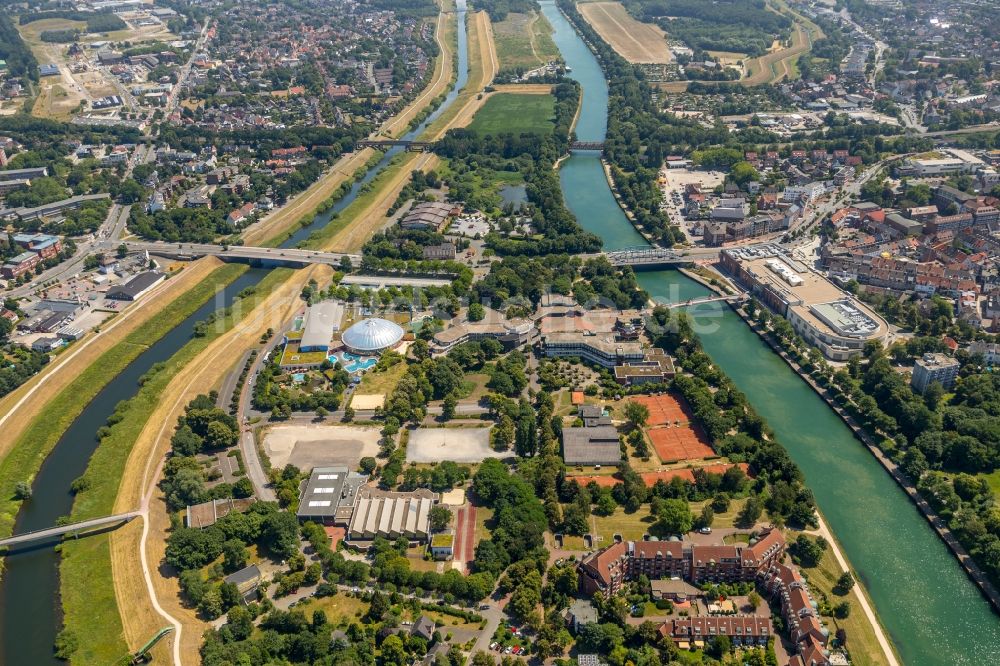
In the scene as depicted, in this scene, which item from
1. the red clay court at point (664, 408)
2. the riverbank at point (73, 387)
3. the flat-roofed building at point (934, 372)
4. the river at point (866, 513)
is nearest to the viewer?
the river at point (866, 513)

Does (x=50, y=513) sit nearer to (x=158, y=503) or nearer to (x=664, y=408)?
(x=158, y=503)

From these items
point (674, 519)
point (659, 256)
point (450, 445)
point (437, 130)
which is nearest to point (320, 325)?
point (450, 445)

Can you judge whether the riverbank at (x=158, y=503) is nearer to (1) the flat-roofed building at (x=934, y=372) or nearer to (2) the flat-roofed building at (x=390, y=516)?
(2) the flat-roofed building at (x=390, y=516)

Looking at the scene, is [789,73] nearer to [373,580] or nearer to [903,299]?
[903,299]

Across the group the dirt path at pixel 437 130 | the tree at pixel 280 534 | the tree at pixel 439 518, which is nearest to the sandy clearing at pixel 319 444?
the tree at pixel 280 534

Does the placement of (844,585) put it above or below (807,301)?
below

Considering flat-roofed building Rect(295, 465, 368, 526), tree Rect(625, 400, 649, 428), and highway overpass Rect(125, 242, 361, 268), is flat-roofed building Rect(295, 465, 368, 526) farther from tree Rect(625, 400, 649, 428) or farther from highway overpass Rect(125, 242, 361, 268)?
highway overpass Rect(125, 242, 361, 268)

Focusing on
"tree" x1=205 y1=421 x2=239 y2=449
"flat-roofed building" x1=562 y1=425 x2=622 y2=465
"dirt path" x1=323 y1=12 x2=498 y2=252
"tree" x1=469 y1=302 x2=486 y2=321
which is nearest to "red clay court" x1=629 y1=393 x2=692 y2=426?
"flat-roofed building" x1=562 y1=425 x2=622 y2=465

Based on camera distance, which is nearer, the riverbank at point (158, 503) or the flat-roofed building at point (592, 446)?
the riverbank at point (158, 503)
